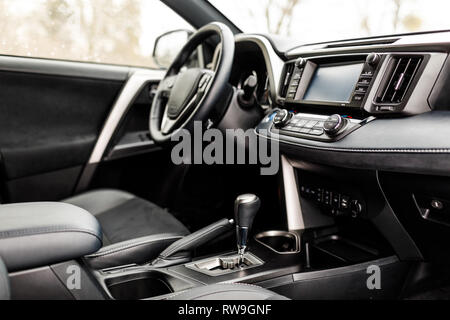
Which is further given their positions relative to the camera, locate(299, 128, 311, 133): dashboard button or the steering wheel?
the steering wheel

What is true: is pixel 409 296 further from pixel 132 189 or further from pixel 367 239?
pixel 132 189

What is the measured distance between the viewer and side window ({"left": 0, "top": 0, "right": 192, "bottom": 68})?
1.79 meters

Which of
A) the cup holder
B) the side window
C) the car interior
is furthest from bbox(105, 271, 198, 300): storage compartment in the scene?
the side window

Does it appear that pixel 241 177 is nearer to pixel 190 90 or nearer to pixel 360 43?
pixel 190 90

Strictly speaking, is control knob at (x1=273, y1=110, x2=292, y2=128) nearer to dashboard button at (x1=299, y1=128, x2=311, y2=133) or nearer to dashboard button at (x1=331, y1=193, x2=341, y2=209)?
dashboard button at (x1=299, y1=128, x2=311, y2=133)

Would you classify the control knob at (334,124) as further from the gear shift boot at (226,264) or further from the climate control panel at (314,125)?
the gear shift boot at (226,264)

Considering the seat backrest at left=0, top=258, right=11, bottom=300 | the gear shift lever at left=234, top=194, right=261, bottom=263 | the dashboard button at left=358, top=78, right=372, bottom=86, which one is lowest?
the gear shift lever at left=234, top=194, right=261, bottom=263

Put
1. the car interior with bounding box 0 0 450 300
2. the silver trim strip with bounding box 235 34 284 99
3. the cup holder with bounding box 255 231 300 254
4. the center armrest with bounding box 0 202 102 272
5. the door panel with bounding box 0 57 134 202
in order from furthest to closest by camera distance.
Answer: the door panel with bounding box 0 57 134 202, the silver trim strip with bounding box 235 34 284 99, the cup holder with bounding box 255 231 300 254, the car interior with bounding box 0 0 450 300, the center armrest with bounding box 0 202 102 272

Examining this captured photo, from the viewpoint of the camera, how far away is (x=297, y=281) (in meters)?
1.09

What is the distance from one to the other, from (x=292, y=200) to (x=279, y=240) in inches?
5.2

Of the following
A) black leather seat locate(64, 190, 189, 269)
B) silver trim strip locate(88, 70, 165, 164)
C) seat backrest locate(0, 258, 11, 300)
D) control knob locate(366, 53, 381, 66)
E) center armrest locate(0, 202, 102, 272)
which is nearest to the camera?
seat backrest locate(0, 258, 11, 300)

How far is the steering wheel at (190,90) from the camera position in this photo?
133 cm

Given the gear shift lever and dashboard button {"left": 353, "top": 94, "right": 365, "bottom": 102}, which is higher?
dashboard button {"left": 353, "top": 94, "right": 365, "bottom": 102}
